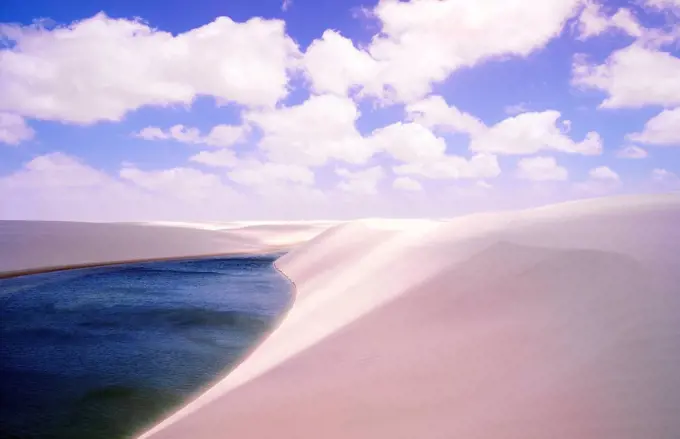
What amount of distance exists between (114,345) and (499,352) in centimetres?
710

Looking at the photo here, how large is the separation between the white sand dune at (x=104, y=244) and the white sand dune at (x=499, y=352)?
17731mm

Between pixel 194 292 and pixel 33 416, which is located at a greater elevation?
pixel 194 292

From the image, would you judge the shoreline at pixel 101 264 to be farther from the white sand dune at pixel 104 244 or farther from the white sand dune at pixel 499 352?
the white sand dune at pixel 499 352

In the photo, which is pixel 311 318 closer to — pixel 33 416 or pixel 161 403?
pixel 161 403

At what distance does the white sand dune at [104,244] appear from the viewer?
20.7 m

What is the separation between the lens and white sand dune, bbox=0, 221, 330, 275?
20.7 metres

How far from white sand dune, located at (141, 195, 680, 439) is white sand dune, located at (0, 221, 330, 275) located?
58.2 feet

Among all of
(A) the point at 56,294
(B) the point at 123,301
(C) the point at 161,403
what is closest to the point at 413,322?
(C) the point at 161,403

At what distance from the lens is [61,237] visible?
83.9 feet

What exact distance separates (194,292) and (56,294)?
4.14m

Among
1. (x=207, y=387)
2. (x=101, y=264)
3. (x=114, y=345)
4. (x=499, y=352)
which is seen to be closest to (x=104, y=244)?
(x=101, y=264)

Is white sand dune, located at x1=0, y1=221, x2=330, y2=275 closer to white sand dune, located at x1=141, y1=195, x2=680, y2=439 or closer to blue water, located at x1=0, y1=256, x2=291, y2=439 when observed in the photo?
blue water, located at x1=0, y1=256, x2=291, y2=439

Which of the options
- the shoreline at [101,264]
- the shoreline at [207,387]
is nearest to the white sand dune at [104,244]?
the shoreline at [101,264]

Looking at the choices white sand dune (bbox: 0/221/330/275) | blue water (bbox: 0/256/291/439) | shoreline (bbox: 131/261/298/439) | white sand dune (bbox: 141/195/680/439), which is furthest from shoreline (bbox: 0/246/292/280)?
white sand dune (bbox: 141/195/680/439)
